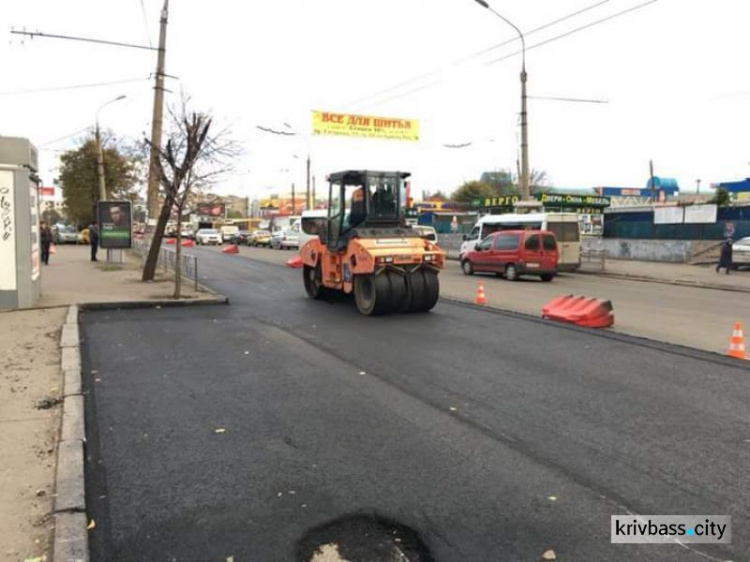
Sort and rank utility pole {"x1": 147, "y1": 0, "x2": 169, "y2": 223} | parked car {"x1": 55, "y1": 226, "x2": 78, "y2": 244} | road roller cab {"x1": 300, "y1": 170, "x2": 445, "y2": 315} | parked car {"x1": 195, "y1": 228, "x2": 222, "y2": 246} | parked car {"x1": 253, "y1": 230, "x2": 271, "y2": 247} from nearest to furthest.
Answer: road roller cab {"x1": 300, "y1": 170, "x2": 445, "y2": 315} < utility pole {"x1": 147, "y1": 0, "x2": 169, "y2": 223} < parked car {"x1": 55, "y1": 226, "x2": 78, "y2": 244} < parked car {"x1": 253, "y1": 230, "x2": 271, "y2": 247} < parked car {"x1": 195, "y1": 228, "x2": 222, "y2": 246}

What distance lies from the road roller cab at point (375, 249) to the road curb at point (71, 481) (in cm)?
638

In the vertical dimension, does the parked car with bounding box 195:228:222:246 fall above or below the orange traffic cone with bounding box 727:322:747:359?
above

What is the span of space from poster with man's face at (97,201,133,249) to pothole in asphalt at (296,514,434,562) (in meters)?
24.1

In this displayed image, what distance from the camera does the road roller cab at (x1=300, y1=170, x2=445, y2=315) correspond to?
12359 mm

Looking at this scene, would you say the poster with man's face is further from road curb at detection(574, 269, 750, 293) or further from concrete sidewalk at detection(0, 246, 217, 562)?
road curb at detection(574, 269, 750, 293)

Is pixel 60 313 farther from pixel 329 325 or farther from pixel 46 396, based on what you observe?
pixel 46 396

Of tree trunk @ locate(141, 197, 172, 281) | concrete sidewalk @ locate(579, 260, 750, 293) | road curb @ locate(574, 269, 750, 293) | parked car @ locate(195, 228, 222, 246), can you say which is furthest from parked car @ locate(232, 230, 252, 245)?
tree trunk @ locate(141, 197, 172, 281)

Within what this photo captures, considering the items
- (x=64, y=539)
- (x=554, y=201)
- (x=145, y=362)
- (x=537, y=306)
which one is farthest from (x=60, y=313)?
(x=554, y=201)

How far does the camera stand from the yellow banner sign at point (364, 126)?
34.2 metres

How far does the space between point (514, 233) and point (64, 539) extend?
65.9 feet

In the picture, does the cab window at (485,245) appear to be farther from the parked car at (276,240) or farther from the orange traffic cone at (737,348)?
the parked car at (276,240)

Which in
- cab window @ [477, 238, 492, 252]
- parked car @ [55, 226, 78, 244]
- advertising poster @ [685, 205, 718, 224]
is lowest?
cab window @ [477, 238, 492, 252]

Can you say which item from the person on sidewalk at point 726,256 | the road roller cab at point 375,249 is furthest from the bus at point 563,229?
the road roller cab at point 375,249

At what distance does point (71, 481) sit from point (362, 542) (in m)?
2.13
